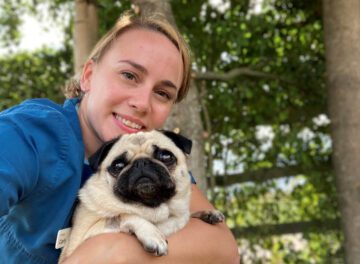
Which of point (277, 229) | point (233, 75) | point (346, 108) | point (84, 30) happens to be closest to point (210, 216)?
point (346, 108)

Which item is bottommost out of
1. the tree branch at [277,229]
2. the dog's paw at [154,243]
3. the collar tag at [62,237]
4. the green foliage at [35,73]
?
the tree branch at [277,229]

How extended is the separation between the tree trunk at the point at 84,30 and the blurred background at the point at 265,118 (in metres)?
0.59

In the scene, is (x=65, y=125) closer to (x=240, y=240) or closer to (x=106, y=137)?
(x=106, y=137)

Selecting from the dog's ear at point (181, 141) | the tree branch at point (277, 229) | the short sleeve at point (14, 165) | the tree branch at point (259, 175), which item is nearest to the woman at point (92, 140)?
the short sleeve at point (14, 165)

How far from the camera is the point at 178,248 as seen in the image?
1.90 m

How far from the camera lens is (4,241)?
1.89 meters

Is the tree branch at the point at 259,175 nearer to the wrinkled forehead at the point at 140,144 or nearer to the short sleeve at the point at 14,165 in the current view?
the wrinkled forehead at the point at 140,144

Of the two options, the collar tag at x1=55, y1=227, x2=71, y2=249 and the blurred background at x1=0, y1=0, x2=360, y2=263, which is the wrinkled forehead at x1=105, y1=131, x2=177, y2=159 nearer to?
the collar tag at x1=55, y1=227, x2=71, y2=249

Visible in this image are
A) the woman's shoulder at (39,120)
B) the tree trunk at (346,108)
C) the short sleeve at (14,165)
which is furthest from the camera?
the tree trunk at (346,108)


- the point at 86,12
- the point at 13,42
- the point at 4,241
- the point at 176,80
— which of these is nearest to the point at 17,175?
the point at 4,241

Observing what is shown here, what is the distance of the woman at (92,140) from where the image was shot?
160cm

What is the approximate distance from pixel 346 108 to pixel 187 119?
4.20ft

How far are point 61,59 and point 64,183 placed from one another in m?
4.01

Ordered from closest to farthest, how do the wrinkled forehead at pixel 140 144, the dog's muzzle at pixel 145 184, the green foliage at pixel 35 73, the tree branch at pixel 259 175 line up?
the dog's muzzle at pixel 145 184
the wrinkled forehead at pixel 140 144
the tree branch at pixel 259 175
the green foliage at pixel 35 73
